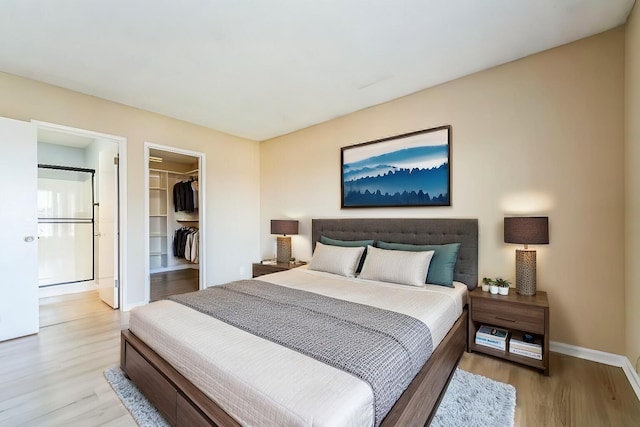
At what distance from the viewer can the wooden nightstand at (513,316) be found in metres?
2.06

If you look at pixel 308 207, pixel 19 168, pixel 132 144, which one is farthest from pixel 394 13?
pixel 19 168

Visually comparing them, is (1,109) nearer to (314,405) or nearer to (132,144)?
(132,144)

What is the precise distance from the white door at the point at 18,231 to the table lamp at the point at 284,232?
2.61 m

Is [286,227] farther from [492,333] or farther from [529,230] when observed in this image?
[529,230]

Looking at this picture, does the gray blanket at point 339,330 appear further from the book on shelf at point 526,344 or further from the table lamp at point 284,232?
the table lamp at point 284,232

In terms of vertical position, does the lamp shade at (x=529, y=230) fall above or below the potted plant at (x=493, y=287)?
above

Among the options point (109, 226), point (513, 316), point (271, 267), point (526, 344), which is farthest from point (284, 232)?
point (526, 344)

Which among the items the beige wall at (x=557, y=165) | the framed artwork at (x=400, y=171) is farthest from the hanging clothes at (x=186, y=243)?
the beige wall at (x=557, y=165)

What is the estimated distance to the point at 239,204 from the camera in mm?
4727

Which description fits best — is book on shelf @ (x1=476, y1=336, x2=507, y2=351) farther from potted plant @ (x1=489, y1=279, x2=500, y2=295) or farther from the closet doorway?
the closet doorway

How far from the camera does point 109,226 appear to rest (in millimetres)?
3719

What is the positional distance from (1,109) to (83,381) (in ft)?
8.85

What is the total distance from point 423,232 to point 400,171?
75 centimetres

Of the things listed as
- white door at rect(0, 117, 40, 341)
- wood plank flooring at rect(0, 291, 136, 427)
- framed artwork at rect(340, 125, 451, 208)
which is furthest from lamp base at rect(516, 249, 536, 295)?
white door at rect(0, 117, 40, 341)
